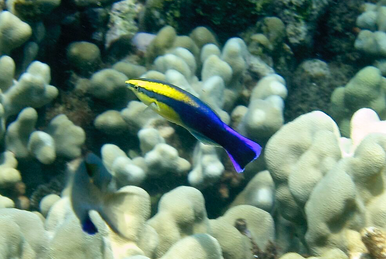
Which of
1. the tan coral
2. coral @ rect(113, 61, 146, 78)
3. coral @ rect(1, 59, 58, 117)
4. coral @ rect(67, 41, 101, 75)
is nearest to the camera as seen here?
the tan coral

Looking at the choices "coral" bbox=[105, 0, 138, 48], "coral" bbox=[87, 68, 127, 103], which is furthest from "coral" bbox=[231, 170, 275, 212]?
"coral" bbox=[105, 0, 138, 48]

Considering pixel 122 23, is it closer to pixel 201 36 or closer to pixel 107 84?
pixel 201 36

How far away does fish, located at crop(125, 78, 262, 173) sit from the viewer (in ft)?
6.07

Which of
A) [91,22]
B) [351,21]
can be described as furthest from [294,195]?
[351,21]

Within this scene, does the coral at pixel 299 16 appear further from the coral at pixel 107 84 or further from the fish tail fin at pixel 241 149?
the fish tail fin at pixel 241 149

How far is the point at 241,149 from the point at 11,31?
2.50 m

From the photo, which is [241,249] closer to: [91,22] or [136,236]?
[136,236]

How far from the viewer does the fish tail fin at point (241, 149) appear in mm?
1840

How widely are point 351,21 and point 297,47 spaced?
87 centimetres

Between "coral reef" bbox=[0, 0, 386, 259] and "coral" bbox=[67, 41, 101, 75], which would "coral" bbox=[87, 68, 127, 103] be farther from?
"coral" bbox=[67, 41, 101, 75]

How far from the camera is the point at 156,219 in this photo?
266 centimetres

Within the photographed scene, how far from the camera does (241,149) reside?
186 cm

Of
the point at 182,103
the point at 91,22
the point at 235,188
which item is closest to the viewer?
the point at 182,103

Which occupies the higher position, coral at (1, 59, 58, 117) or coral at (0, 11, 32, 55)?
coral at (0, 11, 32, 55)
